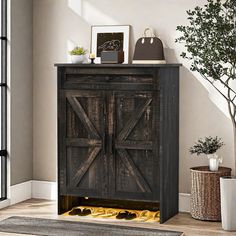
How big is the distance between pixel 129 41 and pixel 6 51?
1.19m

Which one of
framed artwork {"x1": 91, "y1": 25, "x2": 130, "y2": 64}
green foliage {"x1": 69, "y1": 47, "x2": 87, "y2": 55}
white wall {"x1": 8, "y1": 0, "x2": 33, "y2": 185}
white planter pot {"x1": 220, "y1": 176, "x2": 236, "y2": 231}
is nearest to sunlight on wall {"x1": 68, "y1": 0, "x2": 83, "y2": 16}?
framed artwork {"x1": 91, "y1": 25, "x2": 130, "y2": 64}

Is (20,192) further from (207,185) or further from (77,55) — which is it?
(207,185)

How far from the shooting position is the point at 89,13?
6160 millimetres

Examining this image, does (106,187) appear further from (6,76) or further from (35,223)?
(6,76)

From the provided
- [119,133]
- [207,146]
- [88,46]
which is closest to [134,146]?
[119,133]

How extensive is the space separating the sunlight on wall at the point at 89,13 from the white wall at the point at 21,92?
50cm

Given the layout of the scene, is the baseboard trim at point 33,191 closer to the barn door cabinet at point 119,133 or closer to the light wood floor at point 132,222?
the light wood floor at point 132,222

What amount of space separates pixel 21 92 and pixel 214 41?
2111 mm

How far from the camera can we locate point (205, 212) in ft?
18.0

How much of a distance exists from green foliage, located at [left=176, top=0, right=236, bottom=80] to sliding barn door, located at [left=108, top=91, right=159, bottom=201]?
0.53 meters

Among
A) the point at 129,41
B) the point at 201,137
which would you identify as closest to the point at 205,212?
the point at 201,137

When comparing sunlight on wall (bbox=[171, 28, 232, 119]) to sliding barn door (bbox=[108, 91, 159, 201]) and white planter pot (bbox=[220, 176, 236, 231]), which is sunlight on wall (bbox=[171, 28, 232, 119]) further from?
white planter pot (bbox=[220, 176, 236, 231])

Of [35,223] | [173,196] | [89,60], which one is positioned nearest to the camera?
[35,223]

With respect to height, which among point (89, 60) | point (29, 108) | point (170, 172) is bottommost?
point (170, 172)
